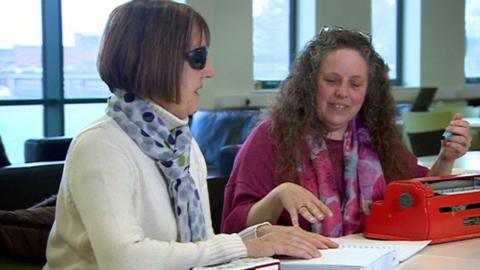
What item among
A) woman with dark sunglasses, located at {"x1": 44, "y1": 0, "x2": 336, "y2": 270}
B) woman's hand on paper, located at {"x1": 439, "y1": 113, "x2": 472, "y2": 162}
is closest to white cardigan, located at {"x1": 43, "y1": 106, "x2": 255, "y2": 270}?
woman with dark sunglasses, located at {"x1": 44, "y1": 0, "x2": 336, "y2": 270}

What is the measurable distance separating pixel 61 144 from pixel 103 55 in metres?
3.43

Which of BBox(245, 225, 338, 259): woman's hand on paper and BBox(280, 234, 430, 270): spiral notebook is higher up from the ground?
BBox(245, 225, 338, 259): woman's hand on paper

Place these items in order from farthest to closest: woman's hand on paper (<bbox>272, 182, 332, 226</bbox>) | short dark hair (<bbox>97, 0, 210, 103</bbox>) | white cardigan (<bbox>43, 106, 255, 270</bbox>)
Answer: woman's hand on paper (<bbox>272, 182, 332, 226</bbox>)
short dark hair (<bbox>97, 0, 210, 103</bbox>)
white cardigan (<bbox>43, 106, 255, 270</bbox>)

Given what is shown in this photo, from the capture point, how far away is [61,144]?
188 inches

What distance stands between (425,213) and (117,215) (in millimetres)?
784

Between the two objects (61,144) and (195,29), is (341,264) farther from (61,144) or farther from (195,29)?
(61,144)

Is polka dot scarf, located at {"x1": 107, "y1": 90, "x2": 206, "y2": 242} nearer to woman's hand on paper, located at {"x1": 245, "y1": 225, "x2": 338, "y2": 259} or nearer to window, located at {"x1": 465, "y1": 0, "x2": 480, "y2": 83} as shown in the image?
woman's hand on paper, located at {"x1": 245, "y1": 225, "x2": 338, "y2": 259}

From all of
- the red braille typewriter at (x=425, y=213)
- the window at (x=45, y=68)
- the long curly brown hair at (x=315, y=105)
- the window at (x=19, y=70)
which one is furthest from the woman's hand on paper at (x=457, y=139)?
the window at (x=19, y=70)

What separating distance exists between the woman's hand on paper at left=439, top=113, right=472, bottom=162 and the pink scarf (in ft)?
0.71

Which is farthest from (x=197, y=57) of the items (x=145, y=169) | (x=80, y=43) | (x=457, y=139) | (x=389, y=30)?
(x=389, y=30)

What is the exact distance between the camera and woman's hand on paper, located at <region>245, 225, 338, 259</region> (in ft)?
4.87

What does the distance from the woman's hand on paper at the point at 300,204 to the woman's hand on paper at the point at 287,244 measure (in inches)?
4.2

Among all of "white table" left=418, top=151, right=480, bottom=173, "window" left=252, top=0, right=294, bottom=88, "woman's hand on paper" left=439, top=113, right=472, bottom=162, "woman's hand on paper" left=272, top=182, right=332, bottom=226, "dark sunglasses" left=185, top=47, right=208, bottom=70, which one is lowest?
"white table" left=418, top=151, right=480, bottom=173

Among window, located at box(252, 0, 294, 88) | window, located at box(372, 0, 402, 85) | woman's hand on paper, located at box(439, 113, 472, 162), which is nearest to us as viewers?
woman's hand on paper, located at box(439, 113, 472, 162)
